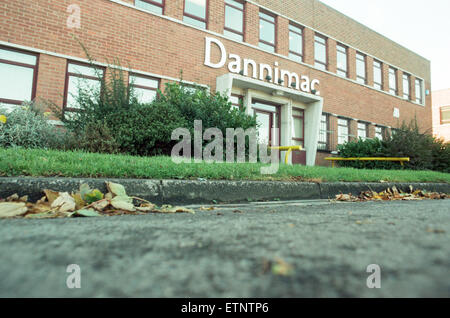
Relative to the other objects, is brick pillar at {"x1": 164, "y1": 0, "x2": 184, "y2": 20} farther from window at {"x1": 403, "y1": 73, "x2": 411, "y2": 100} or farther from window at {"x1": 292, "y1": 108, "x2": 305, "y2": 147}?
window at {"x1": 403, "y1": 73, "x2": 411, "y2": 100}

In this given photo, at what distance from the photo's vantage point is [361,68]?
1609 centimetres

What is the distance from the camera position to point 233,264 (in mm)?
714

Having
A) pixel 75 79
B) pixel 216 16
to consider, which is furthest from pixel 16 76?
pixel 216 16

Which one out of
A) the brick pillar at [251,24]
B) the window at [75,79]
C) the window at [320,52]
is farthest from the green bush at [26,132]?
the window at [320,52]

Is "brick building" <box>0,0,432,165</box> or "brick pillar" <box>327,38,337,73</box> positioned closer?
"brick building" <box>0,0,432,165</box>

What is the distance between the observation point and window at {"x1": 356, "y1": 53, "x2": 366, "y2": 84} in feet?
51.9

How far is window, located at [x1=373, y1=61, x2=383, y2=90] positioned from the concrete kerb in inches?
575

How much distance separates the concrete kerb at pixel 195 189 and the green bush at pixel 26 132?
11.5ft

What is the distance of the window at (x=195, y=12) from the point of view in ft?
33.5

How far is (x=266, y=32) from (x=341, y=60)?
522 cm

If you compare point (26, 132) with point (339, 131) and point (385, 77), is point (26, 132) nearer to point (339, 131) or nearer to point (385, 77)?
point (339, 131)

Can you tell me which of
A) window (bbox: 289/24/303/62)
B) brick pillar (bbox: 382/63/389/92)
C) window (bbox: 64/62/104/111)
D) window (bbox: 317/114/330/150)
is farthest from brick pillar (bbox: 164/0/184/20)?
brick pillar (bbox: 382/63/389/92)

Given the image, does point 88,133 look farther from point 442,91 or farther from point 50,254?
point 442,91

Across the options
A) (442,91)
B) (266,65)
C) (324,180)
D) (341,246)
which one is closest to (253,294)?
(341,246)
